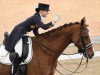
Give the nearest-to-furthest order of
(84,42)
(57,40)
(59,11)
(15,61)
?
(84,42) < (15,61) < (57,40) < (59,11)

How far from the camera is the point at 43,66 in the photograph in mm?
8570

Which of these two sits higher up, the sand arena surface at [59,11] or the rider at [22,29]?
the rider at [22,29]

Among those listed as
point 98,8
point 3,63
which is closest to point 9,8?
point 98,8

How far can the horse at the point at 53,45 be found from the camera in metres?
8.43

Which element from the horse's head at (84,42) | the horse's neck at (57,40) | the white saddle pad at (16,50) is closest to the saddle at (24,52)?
the white saddle pad at (16,50)

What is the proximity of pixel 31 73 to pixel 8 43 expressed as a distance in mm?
864

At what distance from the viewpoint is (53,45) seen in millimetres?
8719

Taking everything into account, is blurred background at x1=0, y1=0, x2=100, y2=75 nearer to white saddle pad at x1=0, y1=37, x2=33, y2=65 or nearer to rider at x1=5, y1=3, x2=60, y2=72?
white saddle pad at x1=0, y1=37, x2=33, y2=65

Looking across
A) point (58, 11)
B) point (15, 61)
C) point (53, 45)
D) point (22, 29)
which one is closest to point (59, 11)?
point (58, 11)

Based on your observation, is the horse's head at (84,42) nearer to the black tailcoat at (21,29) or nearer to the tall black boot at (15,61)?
the black tailcoat at (21,29)

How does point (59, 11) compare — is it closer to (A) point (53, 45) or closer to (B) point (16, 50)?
(A) point (53, 45)

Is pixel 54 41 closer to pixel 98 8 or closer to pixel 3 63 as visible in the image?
pixel 3 63

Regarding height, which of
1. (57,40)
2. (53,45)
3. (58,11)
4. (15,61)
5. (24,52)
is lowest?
(58,11)

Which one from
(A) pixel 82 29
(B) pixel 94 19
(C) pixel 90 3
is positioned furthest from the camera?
(C) pixel 90 3
